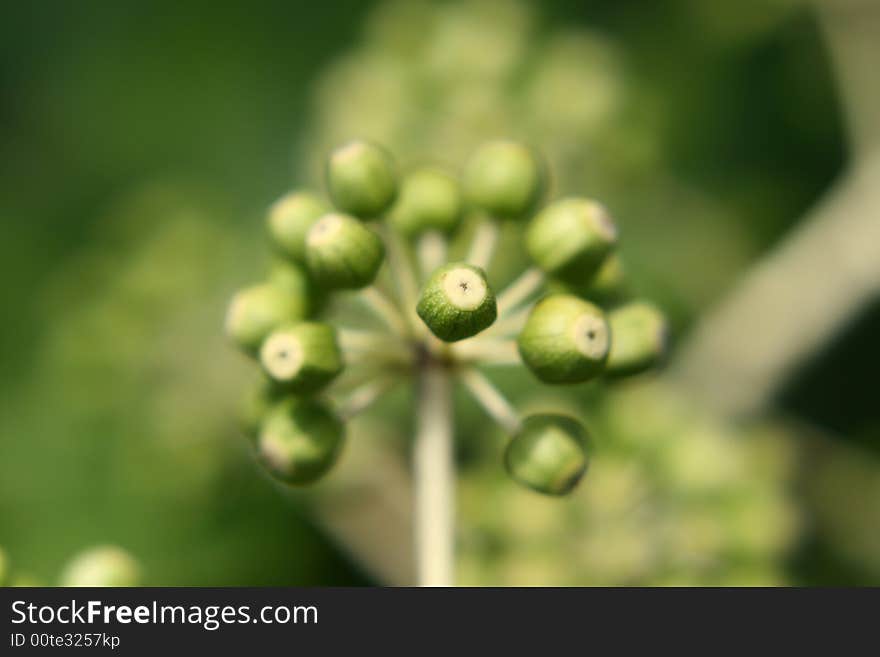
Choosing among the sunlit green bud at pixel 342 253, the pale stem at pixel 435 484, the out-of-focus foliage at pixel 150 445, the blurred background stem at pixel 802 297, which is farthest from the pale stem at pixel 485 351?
the out-of-focus foliage at pixel 150 445

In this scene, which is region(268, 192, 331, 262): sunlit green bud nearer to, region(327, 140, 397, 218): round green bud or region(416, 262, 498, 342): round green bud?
region(327, 140, 397, 218): round green bud

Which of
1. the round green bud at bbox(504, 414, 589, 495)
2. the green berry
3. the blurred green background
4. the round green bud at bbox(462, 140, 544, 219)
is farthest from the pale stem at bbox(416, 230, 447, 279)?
the blurred green background

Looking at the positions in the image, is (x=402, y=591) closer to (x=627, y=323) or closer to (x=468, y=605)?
(x=468, y=605)

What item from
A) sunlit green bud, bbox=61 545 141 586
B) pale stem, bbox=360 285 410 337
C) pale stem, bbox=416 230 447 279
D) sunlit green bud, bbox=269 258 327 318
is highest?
pale stem, bbox=416 230 447 279

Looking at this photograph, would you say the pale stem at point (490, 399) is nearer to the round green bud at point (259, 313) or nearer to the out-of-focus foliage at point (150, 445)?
the round green bud at point (259, 313)

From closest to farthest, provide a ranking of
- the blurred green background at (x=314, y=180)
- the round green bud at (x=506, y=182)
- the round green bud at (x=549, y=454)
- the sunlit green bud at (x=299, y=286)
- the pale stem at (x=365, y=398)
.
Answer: the round green bud at (x=549, y=454) < the pale stem at (x=365, y=398) < the sunlit green bud at (x=299, y=286) < the round green bud at (x=506, y=182) < the blurred green background at (x=314, y=180)

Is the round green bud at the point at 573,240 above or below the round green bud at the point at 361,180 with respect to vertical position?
below

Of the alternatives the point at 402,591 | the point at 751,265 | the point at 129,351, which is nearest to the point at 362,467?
the point at 129,351
